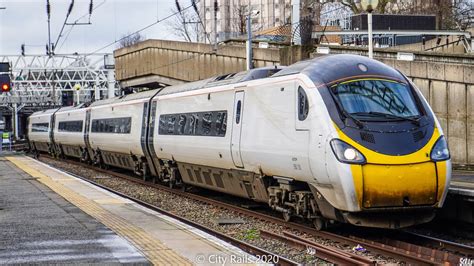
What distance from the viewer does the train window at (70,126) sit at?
114ft

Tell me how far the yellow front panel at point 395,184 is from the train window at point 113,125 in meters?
14.9

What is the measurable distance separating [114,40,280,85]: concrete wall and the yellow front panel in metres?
18.7

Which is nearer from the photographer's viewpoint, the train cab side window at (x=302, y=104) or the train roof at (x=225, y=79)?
the train cab side window at (x=302, y=104)

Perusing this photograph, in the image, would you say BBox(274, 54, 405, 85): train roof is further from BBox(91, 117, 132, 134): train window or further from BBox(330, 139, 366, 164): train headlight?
BBox(91, 117, 132, 134): train window

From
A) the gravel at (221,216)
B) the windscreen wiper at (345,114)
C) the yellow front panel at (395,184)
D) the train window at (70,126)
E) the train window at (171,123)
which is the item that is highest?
the windscreen wiper at (345,114)

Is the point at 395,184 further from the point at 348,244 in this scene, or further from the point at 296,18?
the point at 296,18

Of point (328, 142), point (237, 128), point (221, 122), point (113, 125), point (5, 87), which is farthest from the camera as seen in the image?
point (5, 87)

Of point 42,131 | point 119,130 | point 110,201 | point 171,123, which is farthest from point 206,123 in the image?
point 42,131

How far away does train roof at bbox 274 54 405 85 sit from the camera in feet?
39.9

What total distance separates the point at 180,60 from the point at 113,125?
12.5 m

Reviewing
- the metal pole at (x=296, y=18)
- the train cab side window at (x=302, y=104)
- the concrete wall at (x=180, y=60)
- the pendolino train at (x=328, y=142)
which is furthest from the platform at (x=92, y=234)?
the concrete wall at (x=180, y=60)

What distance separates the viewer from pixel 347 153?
1105cm

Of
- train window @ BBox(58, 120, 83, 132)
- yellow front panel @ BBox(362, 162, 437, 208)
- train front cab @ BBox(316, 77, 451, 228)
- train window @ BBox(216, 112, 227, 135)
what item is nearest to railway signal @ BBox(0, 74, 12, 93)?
train window @ BBox(58, 120, 83, 132)

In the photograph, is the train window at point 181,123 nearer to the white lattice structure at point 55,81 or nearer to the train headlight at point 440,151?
the train headlight at point 440,151
